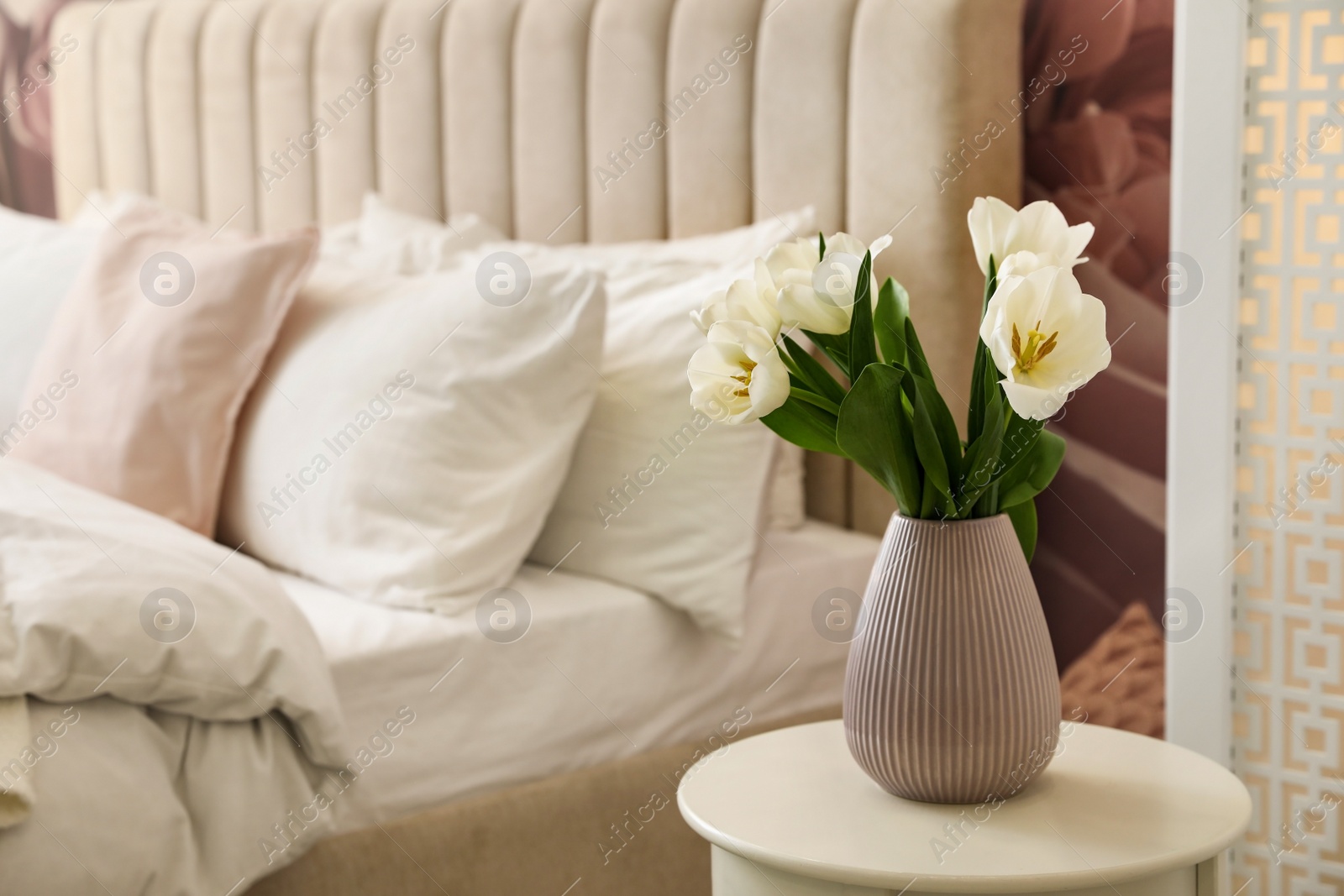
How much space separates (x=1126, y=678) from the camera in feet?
5.70

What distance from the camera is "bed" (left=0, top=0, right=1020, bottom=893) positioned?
4.71 feet

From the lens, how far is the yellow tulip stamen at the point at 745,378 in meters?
1.01

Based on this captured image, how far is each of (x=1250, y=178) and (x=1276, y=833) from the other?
0.70 meters

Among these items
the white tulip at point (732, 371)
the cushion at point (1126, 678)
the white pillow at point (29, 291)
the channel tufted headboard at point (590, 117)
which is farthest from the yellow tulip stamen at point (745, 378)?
the white pillow at point (29, 291)

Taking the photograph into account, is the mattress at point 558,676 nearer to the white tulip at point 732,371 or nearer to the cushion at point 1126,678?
the cushion at point 1126,678

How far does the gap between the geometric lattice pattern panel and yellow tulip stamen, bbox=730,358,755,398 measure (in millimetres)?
618

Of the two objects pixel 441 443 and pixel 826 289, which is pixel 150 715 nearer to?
pixel 441 443

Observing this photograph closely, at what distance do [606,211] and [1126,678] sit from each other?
41.1 inches

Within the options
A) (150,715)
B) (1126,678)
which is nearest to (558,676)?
(150,715)

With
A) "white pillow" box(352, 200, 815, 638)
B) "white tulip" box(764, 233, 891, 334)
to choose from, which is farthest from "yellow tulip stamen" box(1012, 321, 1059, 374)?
"white pillow" box(352, 200, 815, 638)

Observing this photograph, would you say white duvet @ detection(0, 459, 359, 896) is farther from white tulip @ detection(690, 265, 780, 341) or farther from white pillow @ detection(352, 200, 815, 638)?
white tulip @ detection(690, 265, 780, 341)

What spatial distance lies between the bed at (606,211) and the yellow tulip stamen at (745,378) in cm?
59

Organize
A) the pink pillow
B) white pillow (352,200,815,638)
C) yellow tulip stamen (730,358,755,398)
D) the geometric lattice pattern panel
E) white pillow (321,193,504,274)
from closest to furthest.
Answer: yellow tulip stamen (730,358,755,398) → the geometric lattice pattern panel → white pillow (352,200,815,638) → the pink pillow → white pillow (321,193,504,274)

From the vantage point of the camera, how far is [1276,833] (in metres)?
1.40
